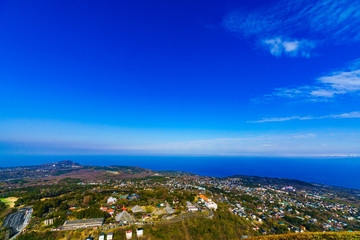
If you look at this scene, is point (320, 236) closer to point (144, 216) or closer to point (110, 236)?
point (110, 236)

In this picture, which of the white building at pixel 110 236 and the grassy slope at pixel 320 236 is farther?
the white building at pixel 110 236

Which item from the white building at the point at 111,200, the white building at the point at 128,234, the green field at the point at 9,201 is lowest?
the green field at the point at 9,201

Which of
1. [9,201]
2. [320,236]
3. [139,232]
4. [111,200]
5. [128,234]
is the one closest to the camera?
[320,236]

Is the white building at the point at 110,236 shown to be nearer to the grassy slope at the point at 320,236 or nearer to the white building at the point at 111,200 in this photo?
the white building at the point at 111,200

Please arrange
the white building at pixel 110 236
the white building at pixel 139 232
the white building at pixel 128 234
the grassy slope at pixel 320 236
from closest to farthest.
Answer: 1. the grassy slope at pixel 320 236
2. the white building at pixel 110 236
3. the white building at pixel 128 234
4. the white building at pixel 139 232

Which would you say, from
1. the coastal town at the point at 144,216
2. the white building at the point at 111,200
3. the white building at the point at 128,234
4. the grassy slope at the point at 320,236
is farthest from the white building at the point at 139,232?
the grassy slope at the point at 320,236

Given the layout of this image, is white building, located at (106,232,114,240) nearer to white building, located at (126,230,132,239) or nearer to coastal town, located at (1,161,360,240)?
coastal town, located at (1,161,360,240)

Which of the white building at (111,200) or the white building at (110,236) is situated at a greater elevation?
the white building at (110,236)

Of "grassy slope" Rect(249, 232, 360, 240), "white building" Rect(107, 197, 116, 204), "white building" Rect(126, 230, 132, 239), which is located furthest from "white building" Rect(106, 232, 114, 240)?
"grassy slope" Rect(249, 232, 360, 240)

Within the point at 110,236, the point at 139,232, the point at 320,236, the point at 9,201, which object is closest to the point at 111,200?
the point at 110,236

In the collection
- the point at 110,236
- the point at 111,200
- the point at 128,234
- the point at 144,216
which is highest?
the point at 110,236

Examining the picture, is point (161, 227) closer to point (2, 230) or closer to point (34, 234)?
point (34, 234)
